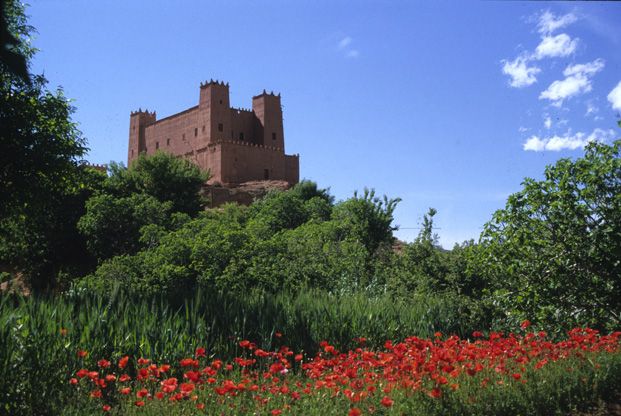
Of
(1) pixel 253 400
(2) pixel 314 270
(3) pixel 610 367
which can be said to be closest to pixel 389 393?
(1) pixel 253 400

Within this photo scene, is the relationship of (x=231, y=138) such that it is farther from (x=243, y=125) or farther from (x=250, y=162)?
(x=250, y=162)

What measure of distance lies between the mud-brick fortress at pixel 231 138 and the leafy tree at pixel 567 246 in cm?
3301

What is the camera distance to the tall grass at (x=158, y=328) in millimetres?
4938

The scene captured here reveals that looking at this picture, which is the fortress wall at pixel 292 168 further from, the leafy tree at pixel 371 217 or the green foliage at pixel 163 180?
the leafy tree at pixel 371 217

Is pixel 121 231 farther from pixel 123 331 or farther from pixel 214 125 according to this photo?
pixel 214 125

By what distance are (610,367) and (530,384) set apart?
40.6 inches

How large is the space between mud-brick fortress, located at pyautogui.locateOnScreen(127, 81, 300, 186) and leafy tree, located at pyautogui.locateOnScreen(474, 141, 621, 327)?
33.0 m

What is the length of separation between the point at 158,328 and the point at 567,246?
5.45 m

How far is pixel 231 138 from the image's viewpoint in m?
43.3

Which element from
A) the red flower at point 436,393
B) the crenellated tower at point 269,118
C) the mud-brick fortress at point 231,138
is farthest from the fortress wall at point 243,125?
the red flower at point 436,393

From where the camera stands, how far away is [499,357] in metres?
5.93

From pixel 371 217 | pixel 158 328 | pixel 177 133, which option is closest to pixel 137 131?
pixel 177 133

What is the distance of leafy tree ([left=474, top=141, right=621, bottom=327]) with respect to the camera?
7.59 m

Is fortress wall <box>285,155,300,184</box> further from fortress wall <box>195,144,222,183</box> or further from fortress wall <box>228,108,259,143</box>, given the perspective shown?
fortress wall <box>195,144,222,183</box>
